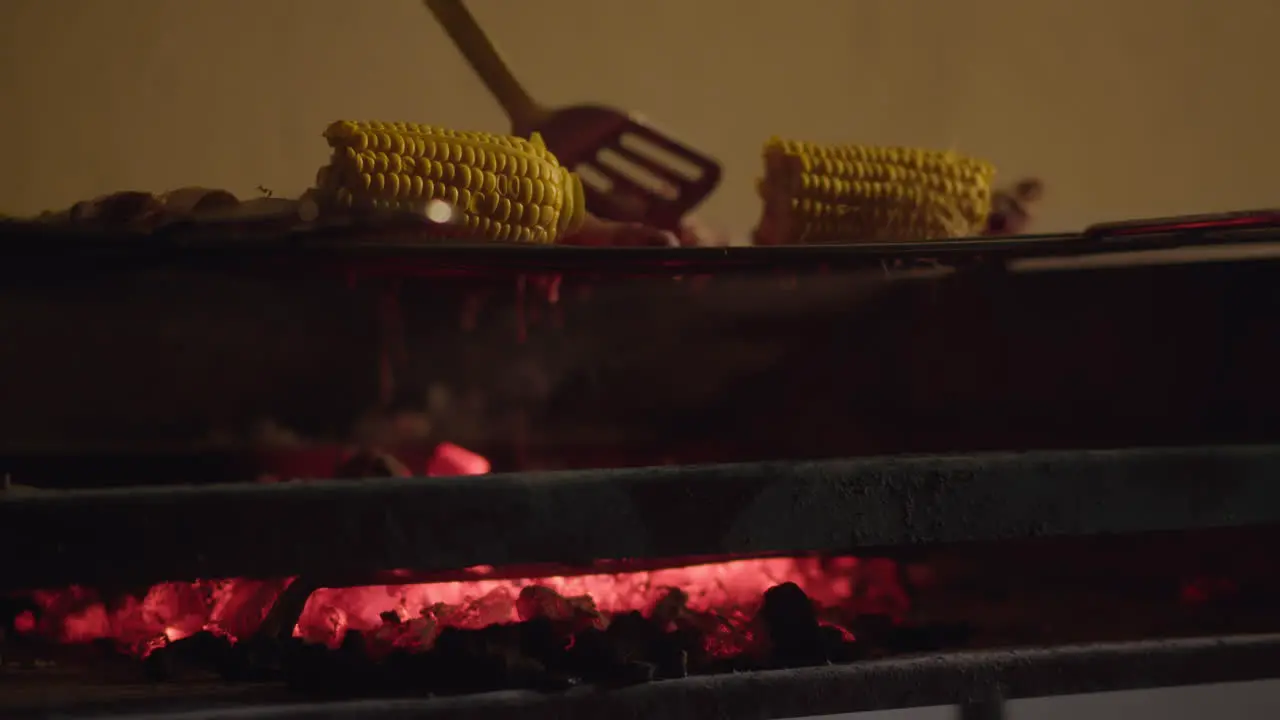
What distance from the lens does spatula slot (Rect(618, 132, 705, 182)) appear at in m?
0.96

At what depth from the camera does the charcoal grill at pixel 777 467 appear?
621 mm

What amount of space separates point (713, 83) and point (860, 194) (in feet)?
1.65

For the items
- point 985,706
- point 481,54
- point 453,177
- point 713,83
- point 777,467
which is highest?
point 713,83

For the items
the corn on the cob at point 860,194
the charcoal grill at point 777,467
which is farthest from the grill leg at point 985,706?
the corn on the cob at point 860,194

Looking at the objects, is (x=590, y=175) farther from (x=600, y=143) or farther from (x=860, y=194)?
(x=860, y=194)

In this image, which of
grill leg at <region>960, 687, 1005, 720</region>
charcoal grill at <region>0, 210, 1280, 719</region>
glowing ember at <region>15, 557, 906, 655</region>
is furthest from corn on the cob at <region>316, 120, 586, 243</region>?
grill leg at <region>960, 687, 1005, 720</region>

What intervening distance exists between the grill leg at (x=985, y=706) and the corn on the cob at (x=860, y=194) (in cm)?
40

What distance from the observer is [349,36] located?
1.23 meters

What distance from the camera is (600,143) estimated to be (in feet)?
3.22

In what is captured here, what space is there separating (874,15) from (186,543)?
114cm

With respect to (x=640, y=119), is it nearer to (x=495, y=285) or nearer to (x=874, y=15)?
(x=495, y=285)

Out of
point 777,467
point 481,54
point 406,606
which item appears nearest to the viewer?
point 777,467

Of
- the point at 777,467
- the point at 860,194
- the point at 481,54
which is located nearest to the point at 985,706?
the point at 777,467

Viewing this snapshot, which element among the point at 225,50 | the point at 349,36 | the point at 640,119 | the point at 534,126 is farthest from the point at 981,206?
the point at 225,50
